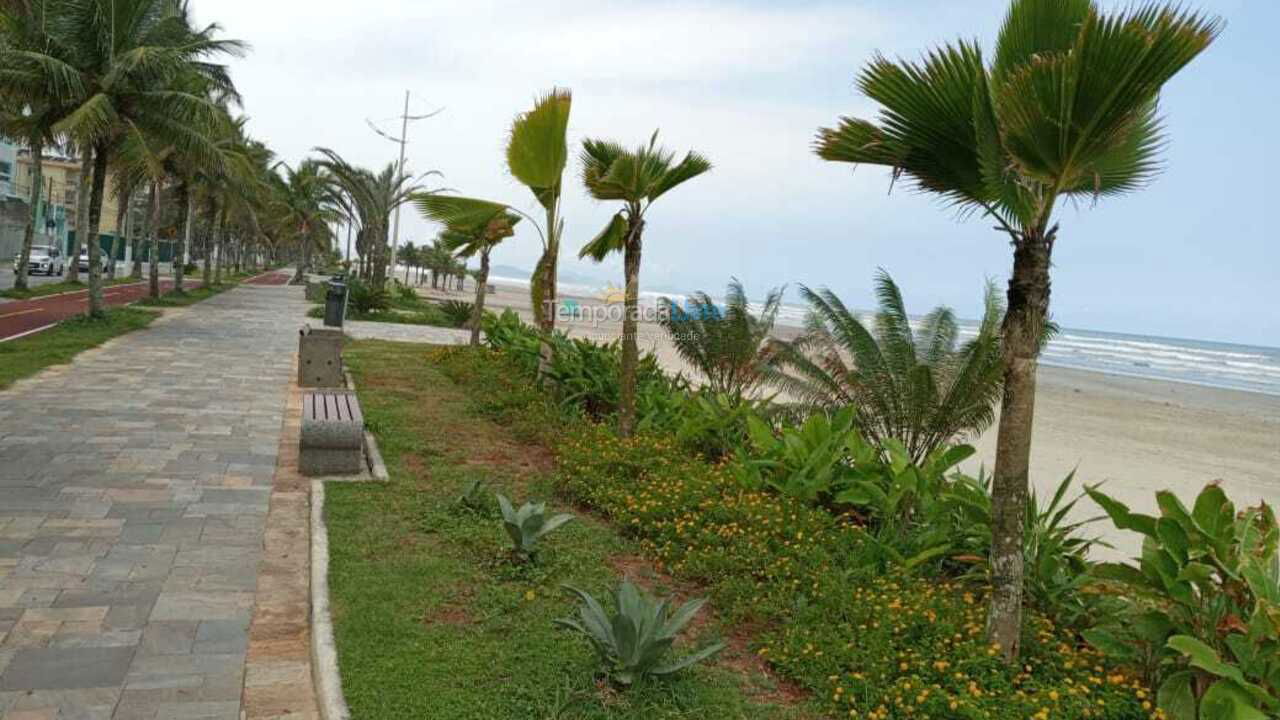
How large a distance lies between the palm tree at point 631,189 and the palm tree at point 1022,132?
3.75 metres

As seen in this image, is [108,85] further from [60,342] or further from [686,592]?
[686,592]

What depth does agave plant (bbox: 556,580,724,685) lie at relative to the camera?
3.50 m

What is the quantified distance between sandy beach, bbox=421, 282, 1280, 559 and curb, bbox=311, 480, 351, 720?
4.64 m

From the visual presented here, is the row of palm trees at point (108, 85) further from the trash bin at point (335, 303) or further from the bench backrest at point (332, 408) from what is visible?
the bench backrest at point (332, 408)

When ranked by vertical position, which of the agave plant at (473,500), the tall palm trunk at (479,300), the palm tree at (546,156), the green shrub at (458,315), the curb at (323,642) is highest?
the palm tree at (546,156)

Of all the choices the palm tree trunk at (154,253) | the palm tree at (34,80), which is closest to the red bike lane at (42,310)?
the palm tree trunk at (154,253)

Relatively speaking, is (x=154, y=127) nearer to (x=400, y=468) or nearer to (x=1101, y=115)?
(x=400, y=468)

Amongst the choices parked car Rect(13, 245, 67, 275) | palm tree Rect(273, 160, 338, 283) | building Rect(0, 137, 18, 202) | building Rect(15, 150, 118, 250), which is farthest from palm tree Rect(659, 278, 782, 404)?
building Rect(15, 150, 118, 250)

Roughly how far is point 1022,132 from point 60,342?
14156 millimetres

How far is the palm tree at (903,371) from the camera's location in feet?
20.8

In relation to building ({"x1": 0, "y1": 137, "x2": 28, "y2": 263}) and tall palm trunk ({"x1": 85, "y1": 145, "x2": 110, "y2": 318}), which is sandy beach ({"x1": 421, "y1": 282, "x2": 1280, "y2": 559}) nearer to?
tall palm trunk ({"x1": 85, "y1": 145, "x2": 110, "y2": 318})

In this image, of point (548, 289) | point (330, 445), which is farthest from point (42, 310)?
point (330, 445)

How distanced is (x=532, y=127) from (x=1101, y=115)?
667cm

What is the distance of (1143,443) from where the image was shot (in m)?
16.5
